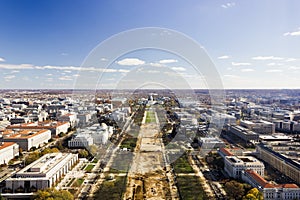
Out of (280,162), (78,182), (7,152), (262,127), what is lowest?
(78,182)

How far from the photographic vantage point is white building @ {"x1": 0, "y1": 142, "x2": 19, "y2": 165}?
25.8 ft

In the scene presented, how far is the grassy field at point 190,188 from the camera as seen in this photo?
516 cm

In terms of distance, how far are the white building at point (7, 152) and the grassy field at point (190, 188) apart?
5.40 meters

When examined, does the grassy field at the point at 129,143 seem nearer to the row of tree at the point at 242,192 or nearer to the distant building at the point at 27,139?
the distant building at the point at 27,139

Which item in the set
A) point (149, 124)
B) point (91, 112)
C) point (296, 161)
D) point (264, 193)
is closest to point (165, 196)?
point (264, 193)

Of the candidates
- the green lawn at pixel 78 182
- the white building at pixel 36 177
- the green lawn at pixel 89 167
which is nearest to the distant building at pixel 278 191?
the green lawn at pixel 78 182

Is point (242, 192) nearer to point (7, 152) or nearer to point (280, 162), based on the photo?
point (280, 162)

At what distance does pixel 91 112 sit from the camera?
1620 centimetres

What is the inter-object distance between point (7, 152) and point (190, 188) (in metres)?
5.92

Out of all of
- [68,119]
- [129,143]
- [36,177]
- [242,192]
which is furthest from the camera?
[68,119]

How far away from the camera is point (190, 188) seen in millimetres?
5594

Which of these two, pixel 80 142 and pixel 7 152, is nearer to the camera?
pixel 7 152

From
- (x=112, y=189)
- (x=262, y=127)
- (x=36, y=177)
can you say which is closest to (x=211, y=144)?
(x=112, y=189)

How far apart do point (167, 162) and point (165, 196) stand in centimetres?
218
